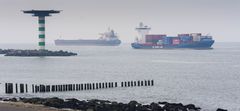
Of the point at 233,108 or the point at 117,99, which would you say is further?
the point at 117,99

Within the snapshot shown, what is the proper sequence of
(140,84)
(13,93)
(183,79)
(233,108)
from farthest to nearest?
1. (183,79)
2. (140,84)
3. (13,93)
4. (233,108)

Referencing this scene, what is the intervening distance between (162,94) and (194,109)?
17.1 metres

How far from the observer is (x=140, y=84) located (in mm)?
77938

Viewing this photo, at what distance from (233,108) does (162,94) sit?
44.6 feet

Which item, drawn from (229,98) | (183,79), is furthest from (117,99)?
(183,79)

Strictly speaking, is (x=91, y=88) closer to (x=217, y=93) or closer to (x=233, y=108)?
(x=217, y=93)

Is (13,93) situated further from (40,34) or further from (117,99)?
(40,34)

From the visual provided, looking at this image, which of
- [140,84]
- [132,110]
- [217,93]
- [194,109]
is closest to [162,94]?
[217,93]

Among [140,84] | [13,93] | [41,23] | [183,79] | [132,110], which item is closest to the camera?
[132,110]

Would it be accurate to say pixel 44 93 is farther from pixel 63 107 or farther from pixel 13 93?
pixel 63 107

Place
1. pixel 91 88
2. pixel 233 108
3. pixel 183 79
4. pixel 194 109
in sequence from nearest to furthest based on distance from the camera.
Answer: pixel 194 109 < pixel 233 108 < pixel 91 88 < pixel 183 79

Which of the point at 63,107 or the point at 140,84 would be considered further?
the point at 140,84

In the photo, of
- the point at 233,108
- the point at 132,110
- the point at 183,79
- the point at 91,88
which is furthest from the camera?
the point at 183,79

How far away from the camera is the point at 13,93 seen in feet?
212
